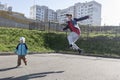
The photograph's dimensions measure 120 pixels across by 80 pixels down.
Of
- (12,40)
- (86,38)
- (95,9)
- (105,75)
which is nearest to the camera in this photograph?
(105,75)

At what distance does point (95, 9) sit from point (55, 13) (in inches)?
1004

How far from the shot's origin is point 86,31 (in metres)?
34.8

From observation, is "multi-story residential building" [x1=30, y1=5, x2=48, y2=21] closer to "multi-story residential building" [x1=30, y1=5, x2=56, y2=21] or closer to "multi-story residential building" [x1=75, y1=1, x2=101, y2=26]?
"multi-story residential building" [x1=30, y1=5, x2=56, y2=21]

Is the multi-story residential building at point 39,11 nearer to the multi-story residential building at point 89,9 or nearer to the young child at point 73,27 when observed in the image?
the multi-story residential building at point 89,9

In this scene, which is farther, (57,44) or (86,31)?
(86,31)

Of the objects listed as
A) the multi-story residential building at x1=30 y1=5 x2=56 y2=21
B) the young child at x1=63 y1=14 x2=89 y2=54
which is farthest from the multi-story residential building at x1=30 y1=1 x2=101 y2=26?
the young child at x1=63 y1=14 x2=89 y2=54

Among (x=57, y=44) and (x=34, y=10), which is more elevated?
(x=34, y=10)

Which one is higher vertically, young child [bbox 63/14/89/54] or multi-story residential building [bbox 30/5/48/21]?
multi-story residential building [bbox 30/5/48/21]

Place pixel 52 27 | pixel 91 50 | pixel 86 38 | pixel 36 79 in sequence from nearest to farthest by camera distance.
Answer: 1. pixel 36 79
2. pixel 91 50
3. pixel 86 38
4. pixel 52 27

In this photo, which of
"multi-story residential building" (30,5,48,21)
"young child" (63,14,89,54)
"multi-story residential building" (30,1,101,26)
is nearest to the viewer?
"young child" (63,14,89,54)

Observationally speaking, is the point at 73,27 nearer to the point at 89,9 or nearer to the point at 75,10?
the point at 89,9

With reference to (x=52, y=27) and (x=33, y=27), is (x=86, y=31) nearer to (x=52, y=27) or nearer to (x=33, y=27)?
(x=52, y=27)

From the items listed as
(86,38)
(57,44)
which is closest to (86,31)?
(86,38)

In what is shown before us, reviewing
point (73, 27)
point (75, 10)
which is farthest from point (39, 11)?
point (73, 27)
